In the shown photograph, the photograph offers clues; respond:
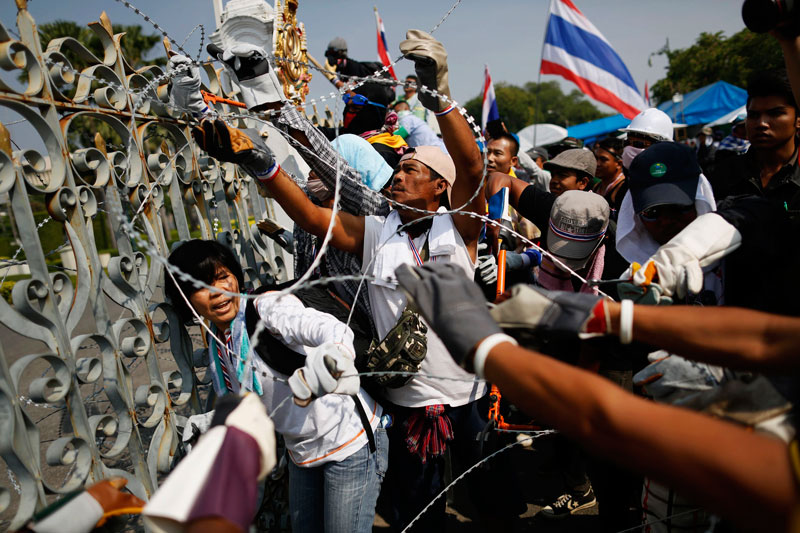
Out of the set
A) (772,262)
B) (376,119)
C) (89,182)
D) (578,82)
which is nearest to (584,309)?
(772,262)

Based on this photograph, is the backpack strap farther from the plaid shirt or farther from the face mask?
the face mask

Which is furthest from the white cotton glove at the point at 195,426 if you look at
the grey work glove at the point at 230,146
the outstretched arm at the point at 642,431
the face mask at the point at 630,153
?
the face mask at the point at 630,153

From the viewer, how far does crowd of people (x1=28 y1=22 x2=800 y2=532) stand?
995 millimetres

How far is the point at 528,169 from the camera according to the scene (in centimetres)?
687

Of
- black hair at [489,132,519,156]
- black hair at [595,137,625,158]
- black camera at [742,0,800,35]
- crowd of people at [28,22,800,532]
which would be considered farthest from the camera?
black hair at [489,132,519,156]

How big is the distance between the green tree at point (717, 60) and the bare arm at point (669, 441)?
36.8 metres

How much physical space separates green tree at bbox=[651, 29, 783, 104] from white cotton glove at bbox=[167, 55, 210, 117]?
36.4 m

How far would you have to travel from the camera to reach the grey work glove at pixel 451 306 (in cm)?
120

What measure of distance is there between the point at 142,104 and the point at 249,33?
101cm

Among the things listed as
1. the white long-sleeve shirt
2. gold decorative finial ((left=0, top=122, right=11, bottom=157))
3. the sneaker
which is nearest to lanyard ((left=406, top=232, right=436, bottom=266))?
the white long-sleeve shirt

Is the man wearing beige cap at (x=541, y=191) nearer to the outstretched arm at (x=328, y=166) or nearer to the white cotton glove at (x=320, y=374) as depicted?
the outstretched arm at (x=328, y=166)

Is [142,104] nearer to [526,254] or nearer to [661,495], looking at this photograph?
[526,254]

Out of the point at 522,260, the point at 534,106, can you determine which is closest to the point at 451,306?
the point at 522,260

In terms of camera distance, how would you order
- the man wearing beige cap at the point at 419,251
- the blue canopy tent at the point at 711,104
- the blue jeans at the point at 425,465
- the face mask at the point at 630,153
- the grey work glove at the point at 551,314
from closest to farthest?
the grey work glove at the point at 551,314
the man wearing beige cap at the point at 419,251
the blue jeans at the point at 425,465
the face mask at the point at 630,153
the blue canopy tent at the point at 711,104
